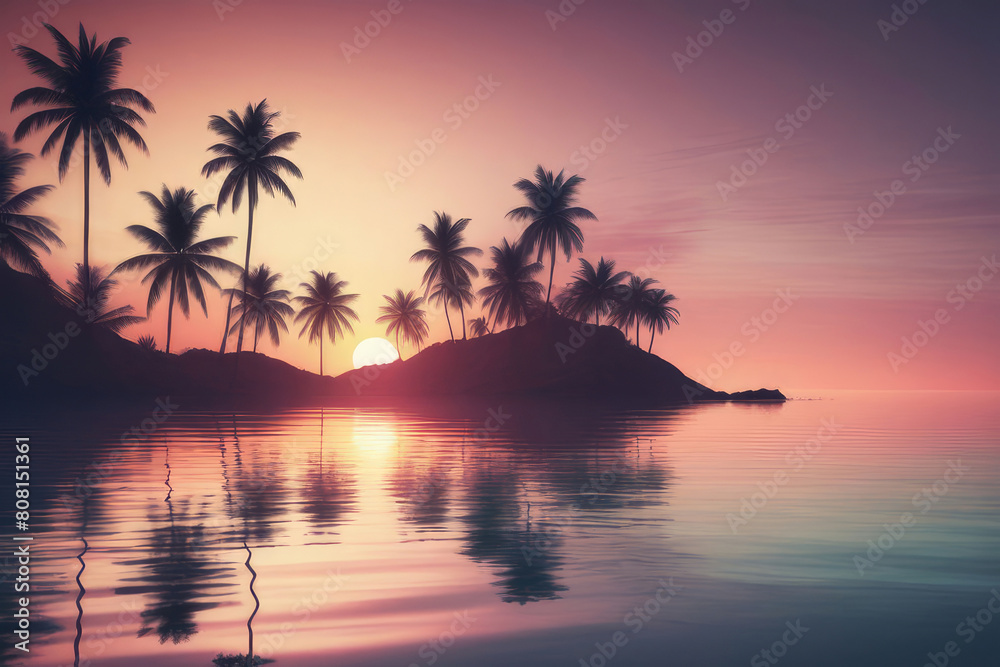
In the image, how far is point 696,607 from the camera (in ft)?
18.5

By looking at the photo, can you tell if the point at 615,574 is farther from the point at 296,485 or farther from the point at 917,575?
the point at 296,485

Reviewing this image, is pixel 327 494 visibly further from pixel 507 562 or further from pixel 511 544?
pixel 507 562

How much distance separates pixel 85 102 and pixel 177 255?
12.0 metres

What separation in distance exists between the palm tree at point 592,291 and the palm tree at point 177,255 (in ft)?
110

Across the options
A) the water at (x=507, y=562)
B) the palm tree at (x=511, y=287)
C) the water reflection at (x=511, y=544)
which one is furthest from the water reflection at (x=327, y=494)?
the palm tree at (x=511, y=287)

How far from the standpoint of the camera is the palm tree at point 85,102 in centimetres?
4253

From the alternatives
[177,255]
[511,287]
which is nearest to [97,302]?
[177,255]

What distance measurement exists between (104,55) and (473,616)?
50145 millimetres

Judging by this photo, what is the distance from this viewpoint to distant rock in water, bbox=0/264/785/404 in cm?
4422

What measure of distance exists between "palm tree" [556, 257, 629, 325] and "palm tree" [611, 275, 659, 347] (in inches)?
232

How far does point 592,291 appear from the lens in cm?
7231

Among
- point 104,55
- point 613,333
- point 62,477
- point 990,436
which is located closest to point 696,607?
point 62,477

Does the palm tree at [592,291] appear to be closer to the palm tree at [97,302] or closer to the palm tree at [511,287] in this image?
the palm tree at [511,287]

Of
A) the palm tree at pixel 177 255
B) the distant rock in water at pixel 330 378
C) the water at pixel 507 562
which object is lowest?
the water at pixel 507 562
